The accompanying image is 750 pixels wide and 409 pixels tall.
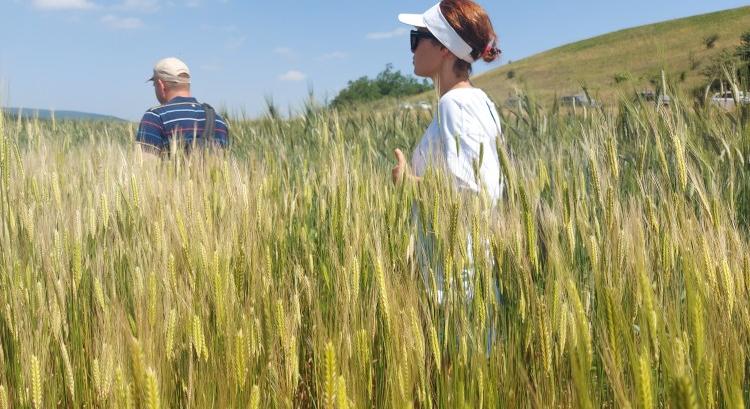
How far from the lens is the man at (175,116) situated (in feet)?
12.0

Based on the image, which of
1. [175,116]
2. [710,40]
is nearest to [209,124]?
[175,116]

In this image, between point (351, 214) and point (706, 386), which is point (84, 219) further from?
point (706, 386)

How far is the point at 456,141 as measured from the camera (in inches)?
70.3

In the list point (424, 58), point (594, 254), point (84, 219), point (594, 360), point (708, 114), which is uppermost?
point (424, 58)

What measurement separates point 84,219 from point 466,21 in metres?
1.34

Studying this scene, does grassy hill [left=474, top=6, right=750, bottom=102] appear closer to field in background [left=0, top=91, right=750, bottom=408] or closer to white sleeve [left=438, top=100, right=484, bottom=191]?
white sleeve [left=438, top=100, right=484, bottom=191]

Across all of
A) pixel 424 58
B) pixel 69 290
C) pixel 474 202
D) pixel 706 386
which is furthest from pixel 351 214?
pixel 424 58

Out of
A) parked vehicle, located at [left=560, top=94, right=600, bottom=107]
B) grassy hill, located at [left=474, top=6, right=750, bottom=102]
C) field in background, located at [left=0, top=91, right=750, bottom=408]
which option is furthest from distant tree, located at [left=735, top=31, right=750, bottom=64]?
grassy hill, located at [left=474, top=6, right=750, bottom=102]

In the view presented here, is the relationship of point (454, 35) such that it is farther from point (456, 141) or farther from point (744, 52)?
point (744, 52)

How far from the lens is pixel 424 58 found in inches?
88.7

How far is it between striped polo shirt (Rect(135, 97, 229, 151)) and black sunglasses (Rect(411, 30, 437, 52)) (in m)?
1.62

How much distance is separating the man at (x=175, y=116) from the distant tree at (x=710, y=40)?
41.8 m

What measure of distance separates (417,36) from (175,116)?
191 centimetres

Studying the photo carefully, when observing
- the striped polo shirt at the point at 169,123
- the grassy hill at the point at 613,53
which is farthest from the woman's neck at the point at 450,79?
the grassy hill at the point at 613,53
